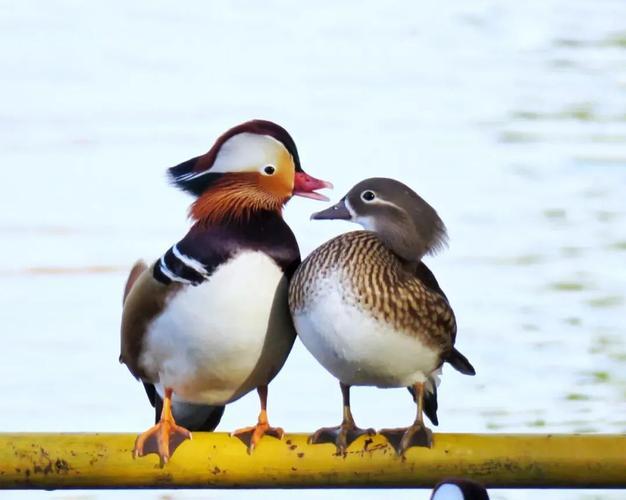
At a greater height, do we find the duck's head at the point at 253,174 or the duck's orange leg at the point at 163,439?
the duck's head at the point at 253,174

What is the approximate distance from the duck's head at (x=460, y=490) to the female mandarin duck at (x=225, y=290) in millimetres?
216

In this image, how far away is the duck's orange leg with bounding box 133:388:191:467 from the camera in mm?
2055

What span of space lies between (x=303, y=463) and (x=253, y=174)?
354mm

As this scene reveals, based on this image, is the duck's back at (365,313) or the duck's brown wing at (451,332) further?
the duck's brown wing at (451,332)

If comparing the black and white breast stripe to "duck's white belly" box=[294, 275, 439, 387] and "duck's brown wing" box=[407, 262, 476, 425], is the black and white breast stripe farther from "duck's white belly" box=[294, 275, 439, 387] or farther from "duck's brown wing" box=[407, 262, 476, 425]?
"duck's brown wing" box=[407, 262, 476, 425]

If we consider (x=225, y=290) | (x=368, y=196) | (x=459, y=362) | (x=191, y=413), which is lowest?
(x=191, y=413)

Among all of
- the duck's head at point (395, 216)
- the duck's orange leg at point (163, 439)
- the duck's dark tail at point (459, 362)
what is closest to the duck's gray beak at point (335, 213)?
the duck's head at point (395, 216)

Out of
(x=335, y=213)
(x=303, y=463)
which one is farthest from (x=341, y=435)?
(x=335, y=213)

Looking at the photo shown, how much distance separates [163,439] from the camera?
2064 millimetres

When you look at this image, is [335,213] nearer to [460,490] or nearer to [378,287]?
[378,287]

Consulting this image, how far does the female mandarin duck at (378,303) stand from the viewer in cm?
196

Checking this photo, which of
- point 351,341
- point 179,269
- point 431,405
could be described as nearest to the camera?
point 351,341

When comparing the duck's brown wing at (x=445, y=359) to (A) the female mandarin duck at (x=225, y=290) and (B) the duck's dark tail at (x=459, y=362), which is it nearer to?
(B) the duck's dark tail at (x=459, y=362)

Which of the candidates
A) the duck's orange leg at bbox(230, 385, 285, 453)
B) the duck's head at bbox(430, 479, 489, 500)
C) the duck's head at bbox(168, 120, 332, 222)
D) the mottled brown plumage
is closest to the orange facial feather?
the duck's head at bbox(168, 120, 332, 222)
